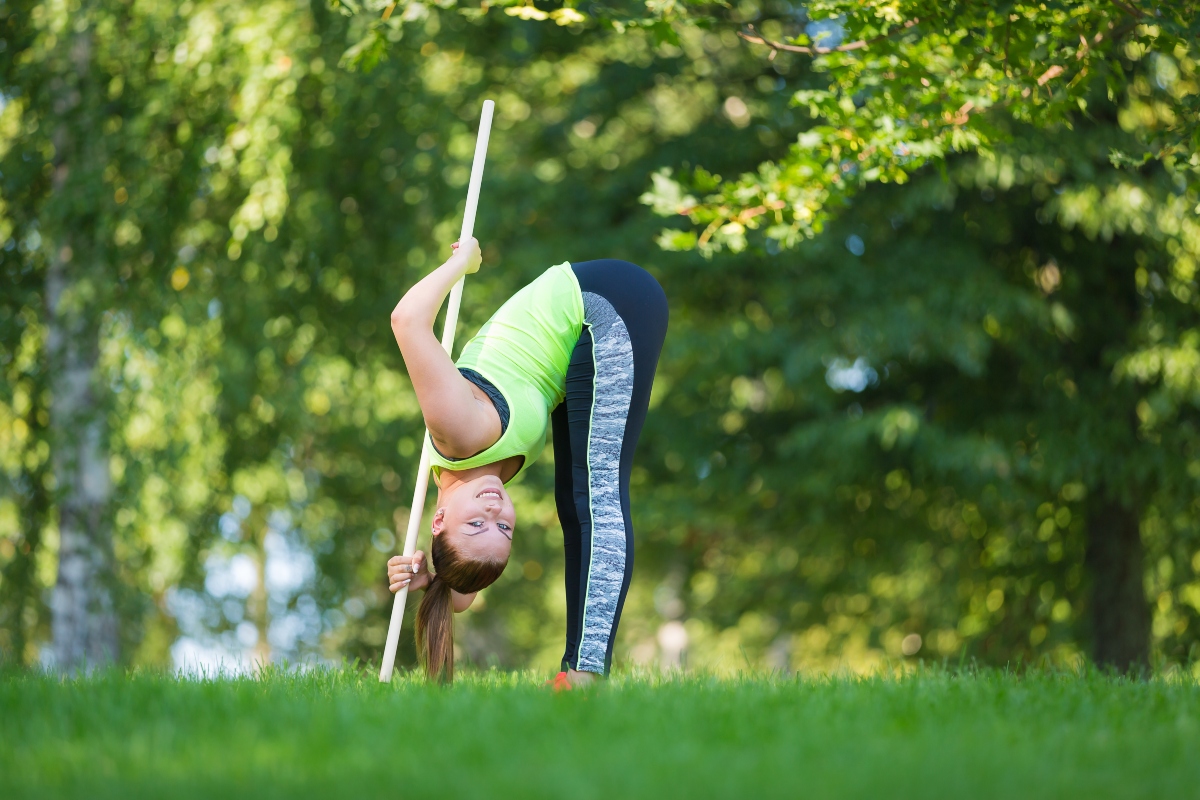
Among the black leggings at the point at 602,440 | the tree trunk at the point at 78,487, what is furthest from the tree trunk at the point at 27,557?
the black leggings at the point at 602,440

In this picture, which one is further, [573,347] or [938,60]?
[938,60]

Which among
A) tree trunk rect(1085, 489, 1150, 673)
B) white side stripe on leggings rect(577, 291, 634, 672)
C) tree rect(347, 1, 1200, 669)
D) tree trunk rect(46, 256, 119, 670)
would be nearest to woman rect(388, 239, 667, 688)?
white side stripe on leggings rect(577, 291, 634, 672)

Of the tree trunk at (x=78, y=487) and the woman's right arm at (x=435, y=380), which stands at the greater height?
the woman's right arm at (x=435, y=380)

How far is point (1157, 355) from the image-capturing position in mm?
7723

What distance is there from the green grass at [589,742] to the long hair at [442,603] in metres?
0.51

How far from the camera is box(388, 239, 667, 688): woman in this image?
3650 millimetres

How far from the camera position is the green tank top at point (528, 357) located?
Result: 383 centimetres

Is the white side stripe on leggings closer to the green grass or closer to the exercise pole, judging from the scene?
the green grass

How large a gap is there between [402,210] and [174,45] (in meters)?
2.20

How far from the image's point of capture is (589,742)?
2.60 meters

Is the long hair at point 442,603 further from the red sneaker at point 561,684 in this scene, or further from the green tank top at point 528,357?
the red sneaker at point 561,684

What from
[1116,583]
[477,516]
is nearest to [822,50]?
[477,516]

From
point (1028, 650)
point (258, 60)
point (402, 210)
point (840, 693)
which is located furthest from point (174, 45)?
point (1028, 650)

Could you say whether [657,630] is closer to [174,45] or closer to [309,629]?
[309,629]
